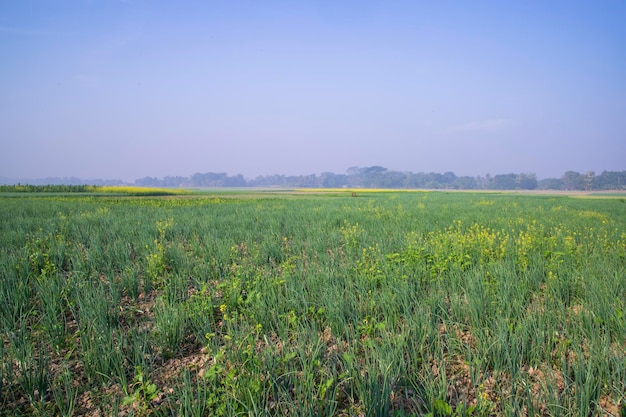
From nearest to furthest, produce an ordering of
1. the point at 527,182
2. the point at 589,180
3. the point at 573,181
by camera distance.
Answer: the point at 589,180 → the point at 573,181 → the point at 527,182

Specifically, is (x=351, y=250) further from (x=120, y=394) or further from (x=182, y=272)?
(x=120, y=394)

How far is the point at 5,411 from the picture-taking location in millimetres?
2531

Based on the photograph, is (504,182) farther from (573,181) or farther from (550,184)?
(573,181)

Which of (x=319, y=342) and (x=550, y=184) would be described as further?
(x=550, y=184)

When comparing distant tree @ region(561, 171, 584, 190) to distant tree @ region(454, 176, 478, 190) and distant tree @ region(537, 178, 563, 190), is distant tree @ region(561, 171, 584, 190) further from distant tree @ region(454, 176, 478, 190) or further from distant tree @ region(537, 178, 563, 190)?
distant tree @ region(454, 176, 478, 190)

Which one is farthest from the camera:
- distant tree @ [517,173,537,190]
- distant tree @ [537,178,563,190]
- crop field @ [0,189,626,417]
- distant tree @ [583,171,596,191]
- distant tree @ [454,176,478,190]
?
distant tree @ [454,176,478,190]

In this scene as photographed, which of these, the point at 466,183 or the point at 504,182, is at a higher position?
the point at 504,182

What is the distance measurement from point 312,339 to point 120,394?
1.83 m

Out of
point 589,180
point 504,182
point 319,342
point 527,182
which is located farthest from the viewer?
point 504,182

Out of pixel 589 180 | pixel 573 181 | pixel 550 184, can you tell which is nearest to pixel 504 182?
pixel 550 184

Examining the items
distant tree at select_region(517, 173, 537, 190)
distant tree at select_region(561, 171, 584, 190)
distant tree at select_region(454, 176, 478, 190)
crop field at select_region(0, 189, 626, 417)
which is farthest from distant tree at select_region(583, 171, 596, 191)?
crop field at select_region(0, 189, 626, 417)

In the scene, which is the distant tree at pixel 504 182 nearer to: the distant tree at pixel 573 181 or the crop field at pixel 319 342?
the distant tree at pixel 573 181

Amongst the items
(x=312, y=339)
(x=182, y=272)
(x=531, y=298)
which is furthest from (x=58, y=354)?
(x=531, y=298)

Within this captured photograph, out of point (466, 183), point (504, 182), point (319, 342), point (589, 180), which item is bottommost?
point (319, 342)
